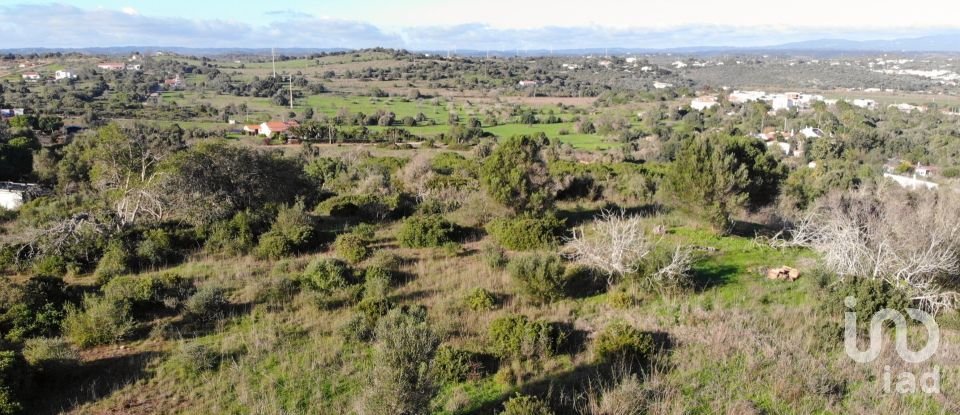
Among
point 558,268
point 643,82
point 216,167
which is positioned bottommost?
point 558,268

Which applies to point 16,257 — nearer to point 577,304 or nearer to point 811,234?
point 577,304

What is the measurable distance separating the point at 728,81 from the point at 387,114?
9263 centimetres

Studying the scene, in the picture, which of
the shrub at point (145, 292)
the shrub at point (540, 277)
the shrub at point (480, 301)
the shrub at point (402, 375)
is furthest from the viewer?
the shrub at point (540, 277)

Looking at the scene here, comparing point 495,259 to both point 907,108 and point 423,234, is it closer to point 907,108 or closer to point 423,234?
point 423,234

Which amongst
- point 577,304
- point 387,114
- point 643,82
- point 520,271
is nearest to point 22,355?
point 520,271

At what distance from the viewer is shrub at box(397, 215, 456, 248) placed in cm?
1285

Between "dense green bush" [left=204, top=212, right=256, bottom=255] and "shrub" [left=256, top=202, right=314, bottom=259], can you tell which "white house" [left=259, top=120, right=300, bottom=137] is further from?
"dense green bush" [left=204, top=212, right=256, bottom=255]

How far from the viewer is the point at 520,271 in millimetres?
9617

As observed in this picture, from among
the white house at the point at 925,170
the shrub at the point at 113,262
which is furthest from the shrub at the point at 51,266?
the white house at the point at 925,170

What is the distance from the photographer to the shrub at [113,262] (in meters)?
10.7

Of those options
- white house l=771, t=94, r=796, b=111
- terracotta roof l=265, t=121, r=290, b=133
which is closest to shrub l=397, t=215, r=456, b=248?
terracotta roof l=265, t=121, r=290, b=133

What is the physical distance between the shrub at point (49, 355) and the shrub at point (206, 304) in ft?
5.01

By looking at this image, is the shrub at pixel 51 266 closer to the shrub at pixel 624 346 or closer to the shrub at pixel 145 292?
the shrub at pixel 145 292

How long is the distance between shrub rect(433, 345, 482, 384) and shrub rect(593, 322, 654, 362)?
1.62 meters
